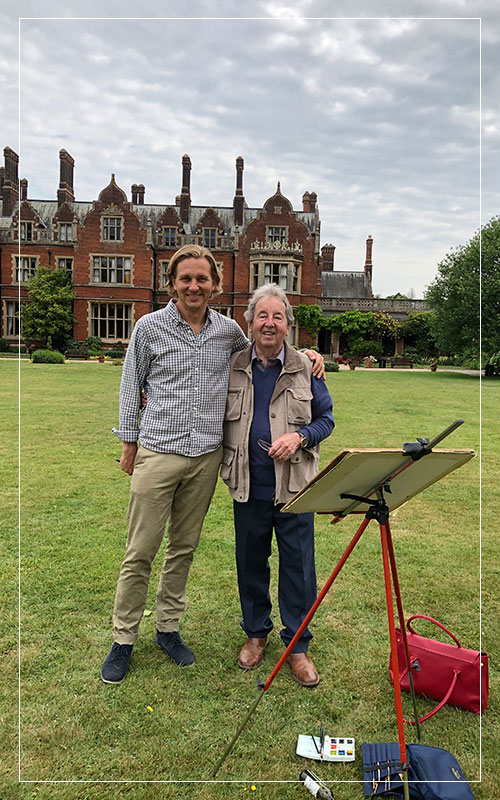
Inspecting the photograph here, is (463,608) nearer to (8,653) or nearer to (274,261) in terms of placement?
(8,653)

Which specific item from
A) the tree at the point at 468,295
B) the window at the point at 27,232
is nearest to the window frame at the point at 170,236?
the window at the point at 27,232

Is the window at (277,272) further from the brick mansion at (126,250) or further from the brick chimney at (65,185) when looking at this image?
the brick chimney at (65,185)

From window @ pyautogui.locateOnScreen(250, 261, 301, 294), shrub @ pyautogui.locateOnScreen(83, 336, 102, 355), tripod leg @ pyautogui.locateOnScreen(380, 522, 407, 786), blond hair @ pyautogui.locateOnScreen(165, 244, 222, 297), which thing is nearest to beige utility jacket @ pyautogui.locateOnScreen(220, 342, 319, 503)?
blond hair @ pyautogui.locateOnScreen(165, 244, 222, 297)

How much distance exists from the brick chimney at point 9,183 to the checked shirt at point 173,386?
40077 mm

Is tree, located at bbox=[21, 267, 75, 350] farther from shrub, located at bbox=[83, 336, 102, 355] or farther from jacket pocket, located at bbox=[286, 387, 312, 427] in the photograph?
jacket pocket, located at bbox=[286, 387, 312, 427]

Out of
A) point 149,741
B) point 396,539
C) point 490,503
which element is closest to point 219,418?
point 149,741

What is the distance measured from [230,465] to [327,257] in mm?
56262

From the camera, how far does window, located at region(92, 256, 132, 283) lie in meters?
40.1

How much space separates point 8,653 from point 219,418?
1946 millimetres

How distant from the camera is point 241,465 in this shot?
10.5ft

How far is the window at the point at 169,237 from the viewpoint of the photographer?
4375 centimetres

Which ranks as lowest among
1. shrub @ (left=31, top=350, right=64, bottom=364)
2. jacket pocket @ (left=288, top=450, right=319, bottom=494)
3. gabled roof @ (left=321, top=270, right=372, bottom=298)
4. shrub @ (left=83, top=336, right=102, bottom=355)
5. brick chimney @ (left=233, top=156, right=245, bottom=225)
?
jacket pocket @ (left=288, top=450, right=319, bottom=494)

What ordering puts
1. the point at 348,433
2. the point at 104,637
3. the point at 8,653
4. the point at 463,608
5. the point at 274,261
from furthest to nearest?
1. the point at 274,261
2. the point at 348,433
3. the point at 463,608
4. the point at 104,637
5. the point at 8,653

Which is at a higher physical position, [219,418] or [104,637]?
[219,418]
